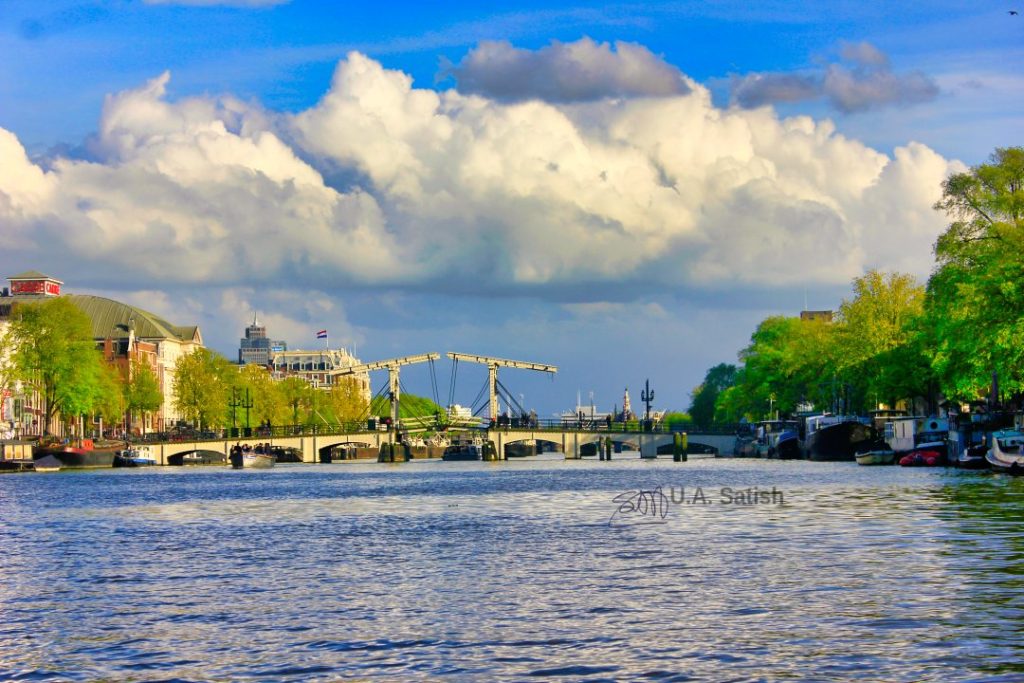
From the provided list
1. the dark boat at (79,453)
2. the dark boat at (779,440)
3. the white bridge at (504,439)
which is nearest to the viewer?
the dark boat at (79,453)

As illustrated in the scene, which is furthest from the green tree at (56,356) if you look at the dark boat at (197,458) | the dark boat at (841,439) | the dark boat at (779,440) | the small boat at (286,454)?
the dark boat at (779,440)

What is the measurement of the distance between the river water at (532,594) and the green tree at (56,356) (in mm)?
75529

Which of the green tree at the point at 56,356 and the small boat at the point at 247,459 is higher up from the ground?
the green tree at the point at 56,356

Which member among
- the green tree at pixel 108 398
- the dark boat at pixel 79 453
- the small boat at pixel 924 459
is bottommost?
the small boat at pixel 924 459

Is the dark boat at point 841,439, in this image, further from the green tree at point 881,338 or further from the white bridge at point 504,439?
the white bridge at point 504,439

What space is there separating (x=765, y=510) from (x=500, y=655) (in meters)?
33.9

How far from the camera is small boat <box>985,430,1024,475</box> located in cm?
8156

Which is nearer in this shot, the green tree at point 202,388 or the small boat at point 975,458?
the small boat at point 975,458

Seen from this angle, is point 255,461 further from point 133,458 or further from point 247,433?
point 247,433

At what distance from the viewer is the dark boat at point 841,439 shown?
128625 millimetres

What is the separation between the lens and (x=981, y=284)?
7944cm

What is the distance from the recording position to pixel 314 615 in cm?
2903

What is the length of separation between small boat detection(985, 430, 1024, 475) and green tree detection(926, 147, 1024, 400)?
Answer: 2.70 metres

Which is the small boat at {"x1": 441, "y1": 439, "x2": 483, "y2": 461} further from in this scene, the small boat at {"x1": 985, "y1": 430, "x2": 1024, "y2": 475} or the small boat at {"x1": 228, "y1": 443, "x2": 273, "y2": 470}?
the small boat at {"x1": 985, "y1": 430, "x2": 1024, "y2": 475}
